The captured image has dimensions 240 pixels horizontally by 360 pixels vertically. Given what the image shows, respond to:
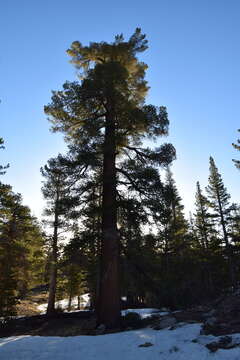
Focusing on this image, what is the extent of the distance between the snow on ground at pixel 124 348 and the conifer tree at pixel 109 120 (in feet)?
7.26

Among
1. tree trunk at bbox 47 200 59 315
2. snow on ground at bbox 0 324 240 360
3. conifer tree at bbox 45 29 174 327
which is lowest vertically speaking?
snow on ground at bbox 0 324 240 360

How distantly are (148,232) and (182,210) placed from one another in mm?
22131

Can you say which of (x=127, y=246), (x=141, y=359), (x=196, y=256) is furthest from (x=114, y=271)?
(x=196, y=256)

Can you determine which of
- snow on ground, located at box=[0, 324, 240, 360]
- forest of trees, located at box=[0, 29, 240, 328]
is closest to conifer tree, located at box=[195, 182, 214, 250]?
forest of trees, located at box=[0, 29, 240, 328]

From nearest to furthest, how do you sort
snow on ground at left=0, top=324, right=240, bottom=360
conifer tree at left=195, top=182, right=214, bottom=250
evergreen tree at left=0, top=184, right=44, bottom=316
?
snow on ground at left=0, top=324, right=240, bottom=360 → evergreen tree at left=0, top=184, right=44, bottom=316 → conifer tree at left=195, top=182, right=214, bottom=250

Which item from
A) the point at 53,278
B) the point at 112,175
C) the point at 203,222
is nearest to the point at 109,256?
the point at 112,175

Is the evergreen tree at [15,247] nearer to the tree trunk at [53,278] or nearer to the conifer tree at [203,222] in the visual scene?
the tree trunk at [53,278]

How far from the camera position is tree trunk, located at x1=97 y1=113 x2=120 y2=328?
8.73m

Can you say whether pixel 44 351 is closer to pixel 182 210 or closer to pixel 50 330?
pixel 50 330

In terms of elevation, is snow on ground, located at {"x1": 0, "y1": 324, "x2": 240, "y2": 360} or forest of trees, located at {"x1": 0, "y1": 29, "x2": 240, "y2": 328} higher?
forest of trees, located at {"x1": 0, "y1": 29, "x2": 240, "y2": 328}

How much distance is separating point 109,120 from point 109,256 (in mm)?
6410

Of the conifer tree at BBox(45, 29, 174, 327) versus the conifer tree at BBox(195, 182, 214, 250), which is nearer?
the conifer tree at BBox(45, 29, 174, 327)

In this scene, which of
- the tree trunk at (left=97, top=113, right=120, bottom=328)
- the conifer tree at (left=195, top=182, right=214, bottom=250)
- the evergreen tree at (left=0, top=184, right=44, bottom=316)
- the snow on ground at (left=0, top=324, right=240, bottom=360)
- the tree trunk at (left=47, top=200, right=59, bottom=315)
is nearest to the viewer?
the snow on ground at (left=0, top=324, right=240, bottom=360)

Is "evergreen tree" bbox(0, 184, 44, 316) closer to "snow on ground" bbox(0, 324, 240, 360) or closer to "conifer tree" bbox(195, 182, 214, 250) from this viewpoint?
"snow on ground" bbox(0, 324, 240, 360)
